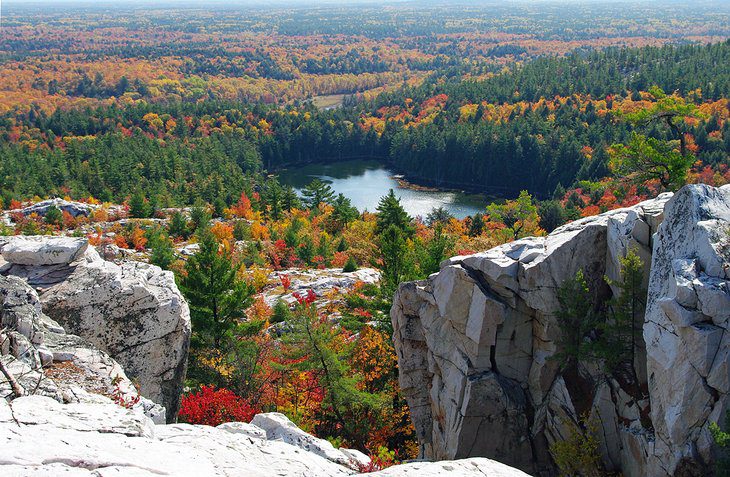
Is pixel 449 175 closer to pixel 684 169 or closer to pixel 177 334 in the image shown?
pixel 684 169

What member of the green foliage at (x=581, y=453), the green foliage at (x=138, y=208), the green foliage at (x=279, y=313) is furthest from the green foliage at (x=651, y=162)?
the green foliage at (x=138, y=208)

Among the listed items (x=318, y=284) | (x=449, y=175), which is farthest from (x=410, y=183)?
(x=318, y=284)

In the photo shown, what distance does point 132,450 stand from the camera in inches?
435

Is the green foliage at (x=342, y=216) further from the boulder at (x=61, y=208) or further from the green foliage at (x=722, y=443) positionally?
the green foliage at (x=722, y=443)

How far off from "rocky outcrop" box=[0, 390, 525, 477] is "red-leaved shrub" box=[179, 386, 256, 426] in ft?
29.7

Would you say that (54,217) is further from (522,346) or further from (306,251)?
(522,346)

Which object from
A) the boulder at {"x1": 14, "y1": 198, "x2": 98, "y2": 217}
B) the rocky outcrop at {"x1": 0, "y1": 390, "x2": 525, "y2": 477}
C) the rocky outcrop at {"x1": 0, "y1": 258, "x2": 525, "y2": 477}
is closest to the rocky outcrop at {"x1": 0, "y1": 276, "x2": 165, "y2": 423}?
the rocky outcrop at {"x1": 0, "y1": 258, "x2": 525, "y2": 477}

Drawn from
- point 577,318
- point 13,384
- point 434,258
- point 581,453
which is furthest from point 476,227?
point 13,384

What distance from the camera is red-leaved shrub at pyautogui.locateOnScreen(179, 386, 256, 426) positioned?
22984mm

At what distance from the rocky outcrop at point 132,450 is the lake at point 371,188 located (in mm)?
89924

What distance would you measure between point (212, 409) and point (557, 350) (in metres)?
13.0

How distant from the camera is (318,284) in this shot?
152ft

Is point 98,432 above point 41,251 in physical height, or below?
above

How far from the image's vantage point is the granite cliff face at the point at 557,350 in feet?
51.8
